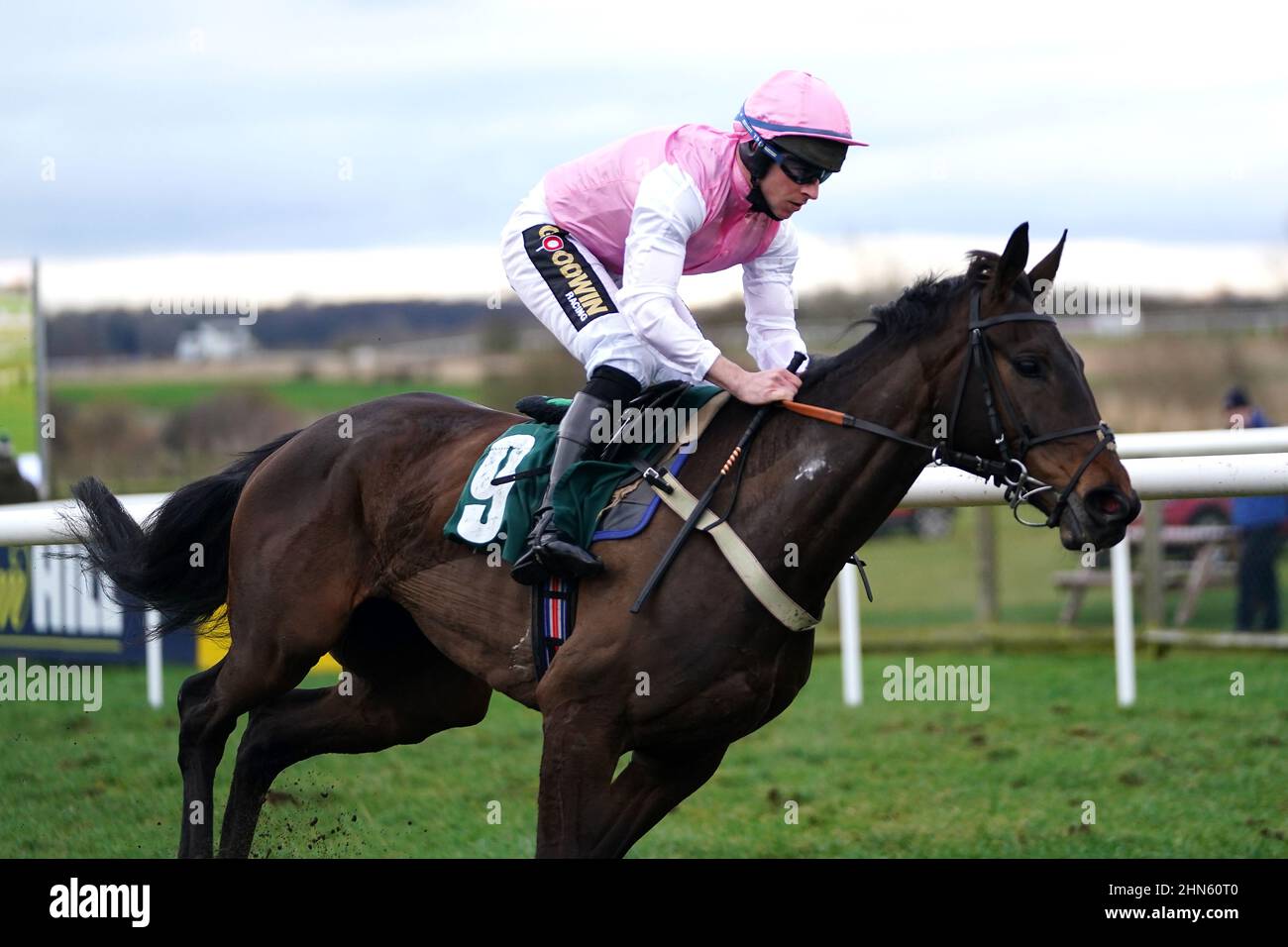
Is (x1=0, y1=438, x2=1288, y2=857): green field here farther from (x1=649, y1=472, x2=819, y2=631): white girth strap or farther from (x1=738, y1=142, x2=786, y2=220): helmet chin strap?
(x1=738, y1=142, x2=786, y2=220): helmet chin strap

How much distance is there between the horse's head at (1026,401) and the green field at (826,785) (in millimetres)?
2260

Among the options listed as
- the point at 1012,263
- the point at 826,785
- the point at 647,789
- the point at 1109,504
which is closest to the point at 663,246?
the point at 1012,263

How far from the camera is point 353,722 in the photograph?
182 inches

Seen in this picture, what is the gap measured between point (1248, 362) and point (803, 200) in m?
19.4

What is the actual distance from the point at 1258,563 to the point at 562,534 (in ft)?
26.0

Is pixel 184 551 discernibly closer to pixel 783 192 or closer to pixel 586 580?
pixel 586 580

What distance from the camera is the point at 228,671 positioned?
4.43 meters

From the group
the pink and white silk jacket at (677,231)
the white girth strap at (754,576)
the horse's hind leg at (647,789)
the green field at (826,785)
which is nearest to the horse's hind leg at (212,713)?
the green field at (826,785)

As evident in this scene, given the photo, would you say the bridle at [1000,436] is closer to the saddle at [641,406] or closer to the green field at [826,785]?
the saddle at [641,406]

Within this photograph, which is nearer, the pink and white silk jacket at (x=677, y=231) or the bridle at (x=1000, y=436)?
the bridle at (x=1000, y=436)

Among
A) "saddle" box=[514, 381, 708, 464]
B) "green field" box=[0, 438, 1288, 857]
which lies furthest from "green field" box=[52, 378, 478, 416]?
"saddle" box=[514, 381, 708, 464]

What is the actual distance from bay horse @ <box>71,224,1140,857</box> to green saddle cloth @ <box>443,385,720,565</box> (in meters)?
0.08

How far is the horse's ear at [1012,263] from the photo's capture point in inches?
133
